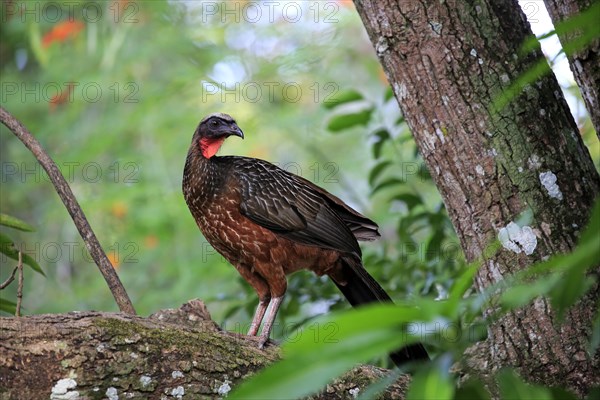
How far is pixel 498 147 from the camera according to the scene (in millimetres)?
2684

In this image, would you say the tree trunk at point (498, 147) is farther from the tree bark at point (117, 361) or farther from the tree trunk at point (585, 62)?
the tree bark at point (117, 361)

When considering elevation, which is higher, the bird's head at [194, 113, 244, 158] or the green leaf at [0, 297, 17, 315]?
the bird's head at [194, 113, 244, 158]

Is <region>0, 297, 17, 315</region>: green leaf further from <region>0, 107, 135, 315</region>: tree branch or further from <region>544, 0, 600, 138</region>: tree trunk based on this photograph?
<region>544, 0, 600, 138</region>: tree trunk

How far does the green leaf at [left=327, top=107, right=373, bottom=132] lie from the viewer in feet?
13.2

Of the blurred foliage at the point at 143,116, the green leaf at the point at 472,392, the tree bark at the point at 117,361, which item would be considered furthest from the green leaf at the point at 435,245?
the green leaf at the point at 472,392

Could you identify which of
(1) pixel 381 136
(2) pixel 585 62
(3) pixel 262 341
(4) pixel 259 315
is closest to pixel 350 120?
(1) pixel 381 136

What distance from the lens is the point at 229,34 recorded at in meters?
7.57

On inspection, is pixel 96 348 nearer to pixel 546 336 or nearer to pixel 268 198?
pixel 546 336

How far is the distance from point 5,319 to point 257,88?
513 cm

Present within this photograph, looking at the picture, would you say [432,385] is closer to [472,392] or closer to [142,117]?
[472,392]

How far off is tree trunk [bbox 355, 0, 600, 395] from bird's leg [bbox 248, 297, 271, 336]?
1.31 metres

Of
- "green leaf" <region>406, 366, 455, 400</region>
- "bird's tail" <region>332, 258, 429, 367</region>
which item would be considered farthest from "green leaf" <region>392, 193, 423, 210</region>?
"green leaf" <region>406, 366, 455, 400</region>

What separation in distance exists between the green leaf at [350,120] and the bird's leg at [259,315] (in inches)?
37.8

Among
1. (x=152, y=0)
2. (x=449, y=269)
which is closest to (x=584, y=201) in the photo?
(x=449, y=269)
